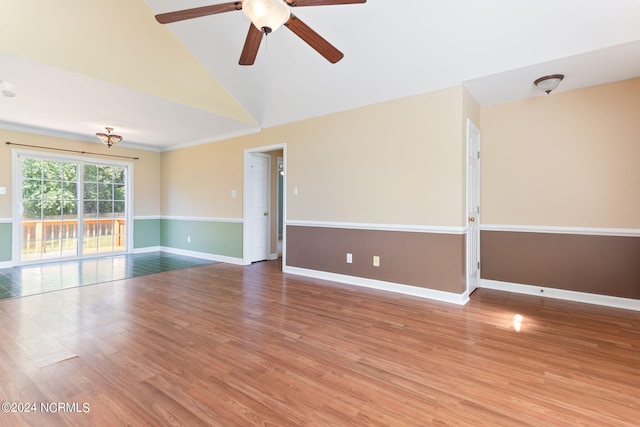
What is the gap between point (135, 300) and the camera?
3441 mm

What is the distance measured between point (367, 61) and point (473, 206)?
7.06 ft

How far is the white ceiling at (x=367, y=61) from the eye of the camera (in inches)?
102

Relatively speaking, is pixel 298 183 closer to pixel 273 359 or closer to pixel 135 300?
pixel 135 300

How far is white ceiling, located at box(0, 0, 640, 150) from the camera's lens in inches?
102

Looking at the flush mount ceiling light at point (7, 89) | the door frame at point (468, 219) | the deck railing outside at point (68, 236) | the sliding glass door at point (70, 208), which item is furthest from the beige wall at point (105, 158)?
the door frame at point (468, 219)

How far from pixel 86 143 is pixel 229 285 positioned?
4.51m

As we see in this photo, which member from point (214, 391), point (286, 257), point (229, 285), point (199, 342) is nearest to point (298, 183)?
point (286, 257)

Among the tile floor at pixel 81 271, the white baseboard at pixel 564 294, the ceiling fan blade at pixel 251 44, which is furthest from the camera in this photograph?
the tile floor at pixel 81 271

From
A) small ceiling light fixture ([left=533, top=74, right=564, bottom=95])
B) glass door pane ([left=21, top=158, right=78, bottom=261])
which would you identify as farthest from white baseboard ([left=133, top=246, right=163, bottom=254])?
small ceiling light fixture ([left=533, top=74, right=564, bottom=95])

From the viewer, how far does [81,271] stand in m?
4.92

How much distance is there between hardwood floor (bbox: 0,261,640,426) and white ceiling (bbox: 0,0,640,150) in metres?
2.38

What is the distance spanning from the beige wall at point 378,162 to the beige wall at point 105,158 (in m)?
2.58

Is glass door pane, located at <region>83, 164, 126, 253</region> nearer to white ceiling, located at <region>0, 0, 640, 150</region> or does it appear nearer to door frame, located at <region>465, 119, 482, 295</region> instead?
white ceiling, located at <region>0, 0, 640, 150</region>

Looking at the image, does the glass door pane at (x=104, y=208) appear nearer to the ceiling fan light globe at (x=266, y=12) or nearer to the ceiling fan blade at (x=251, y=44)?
the ceiling fan blade at (x=251, y=44)
